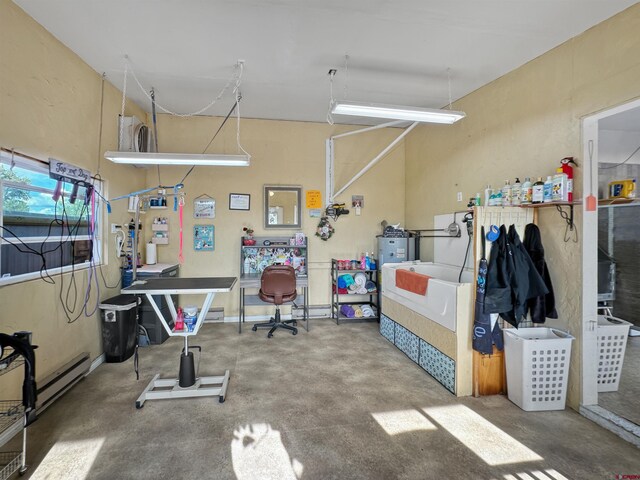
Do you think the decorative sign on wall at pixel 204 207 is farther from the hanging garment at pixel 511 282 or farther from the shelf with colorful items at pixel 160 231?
the hanging garment at pixel 511 282

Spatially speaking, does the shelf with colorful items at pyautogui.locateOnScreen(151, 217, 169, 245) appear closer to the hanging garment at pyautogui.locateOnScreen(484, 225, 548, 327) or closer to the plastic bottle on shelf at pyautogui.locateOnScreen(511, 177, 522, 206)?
the hanging garment at pyautogui.locateOnScreen(484, 225, 548, 327)

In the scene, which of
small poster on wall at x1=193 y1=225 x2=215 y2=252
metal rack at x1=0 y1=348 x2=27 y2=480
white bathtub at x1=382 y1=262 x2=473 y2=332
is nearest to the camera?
metal rack at x1=0 y1=348 x2=27 y2=480

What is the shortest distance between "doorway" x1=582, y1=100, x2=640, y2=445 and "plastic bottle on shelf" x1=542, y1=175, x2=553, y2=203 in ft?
0.68

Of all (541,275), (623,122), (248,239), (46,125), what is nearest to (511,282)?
(541,275)

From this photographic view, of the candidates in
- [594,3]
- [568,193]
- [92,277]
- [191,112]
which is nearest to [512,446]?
[568,193]

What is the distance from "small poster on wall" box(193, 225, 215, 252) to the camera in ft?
14.5

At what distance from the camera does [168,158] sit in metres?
3.01

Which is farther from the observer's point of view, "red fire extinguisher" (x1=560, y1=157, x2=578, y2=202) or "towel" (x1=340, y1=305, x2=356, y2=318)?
"towel" (x1=340, y1=305, x2=356, y2=318)

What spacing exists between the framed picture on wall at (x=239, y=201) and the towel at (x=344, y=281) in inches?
68.6

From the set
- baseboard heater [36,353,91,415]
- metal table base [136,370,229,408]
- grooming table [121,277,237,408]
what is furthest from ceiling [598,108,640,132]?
baseboard heater [36,353,91,415]

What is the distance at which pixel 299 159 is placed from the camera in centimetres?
463

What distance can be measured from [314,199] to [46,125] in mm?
3080

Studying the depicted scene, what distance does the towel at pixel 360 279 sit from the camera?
14.9 ft

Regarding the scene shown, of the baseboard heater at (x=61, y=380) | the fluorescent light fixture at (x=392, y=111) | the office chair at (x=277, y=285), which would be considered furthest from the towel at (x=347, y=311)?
the baseboard heater at (x=61, y=380)
